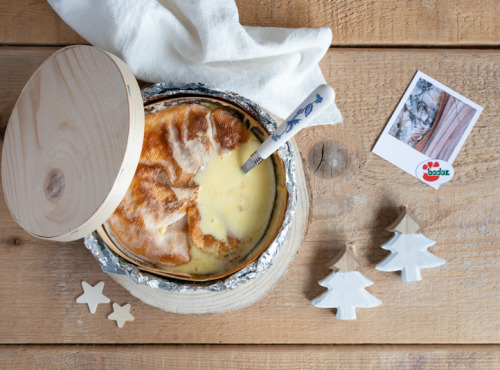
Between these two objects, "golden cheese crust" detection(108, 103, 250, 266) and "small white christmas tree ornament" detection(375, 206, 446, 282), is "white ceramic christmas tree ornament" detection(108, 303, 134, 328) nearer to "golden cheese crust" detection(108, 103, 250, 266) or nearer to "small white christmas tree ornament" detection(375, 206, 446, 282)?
"golden cheese crust" detection(108, 103, 250, 266)

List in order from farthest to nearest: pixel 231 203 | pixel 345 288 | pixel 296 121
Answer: pixel 345 288 < pixel 231 203 < pixel 296 121

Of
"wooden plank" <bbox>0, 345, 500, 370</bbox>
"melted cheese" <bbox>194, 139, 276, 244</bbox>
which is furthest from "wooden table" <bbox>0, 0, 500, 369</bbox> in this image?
"melted cheese" <bbox>194, 139, 276, 244</bbox>

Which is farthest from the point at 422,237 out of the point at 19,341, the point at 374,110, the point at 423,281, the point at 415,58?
the point at 19,341

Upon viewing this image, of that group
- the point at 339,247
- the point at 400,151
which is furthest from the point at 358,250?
the point at 400,151

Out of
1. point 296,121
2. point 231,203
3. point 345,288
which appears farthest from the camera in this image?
point 345,288

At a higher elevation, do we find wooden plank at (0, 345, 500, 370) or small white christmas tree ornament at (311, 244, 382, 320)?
small white christmas tree ornament at (311, 244, 382, 320)

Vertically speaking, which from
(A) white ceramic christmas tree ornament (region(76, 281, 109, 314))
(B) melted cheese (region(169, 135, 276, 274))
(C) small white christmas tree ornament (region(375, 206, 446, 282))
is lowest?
(A) white ceramic christmas tree ornament (region(76, 281, 109, 314))

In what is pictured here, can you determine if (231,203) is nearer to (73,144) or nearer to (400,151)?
(73,144)

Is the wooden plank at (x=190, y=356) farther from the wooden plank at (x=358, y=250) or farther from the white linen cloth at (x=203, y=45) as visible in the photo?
the white linen cloth at (x=203, y=45)
